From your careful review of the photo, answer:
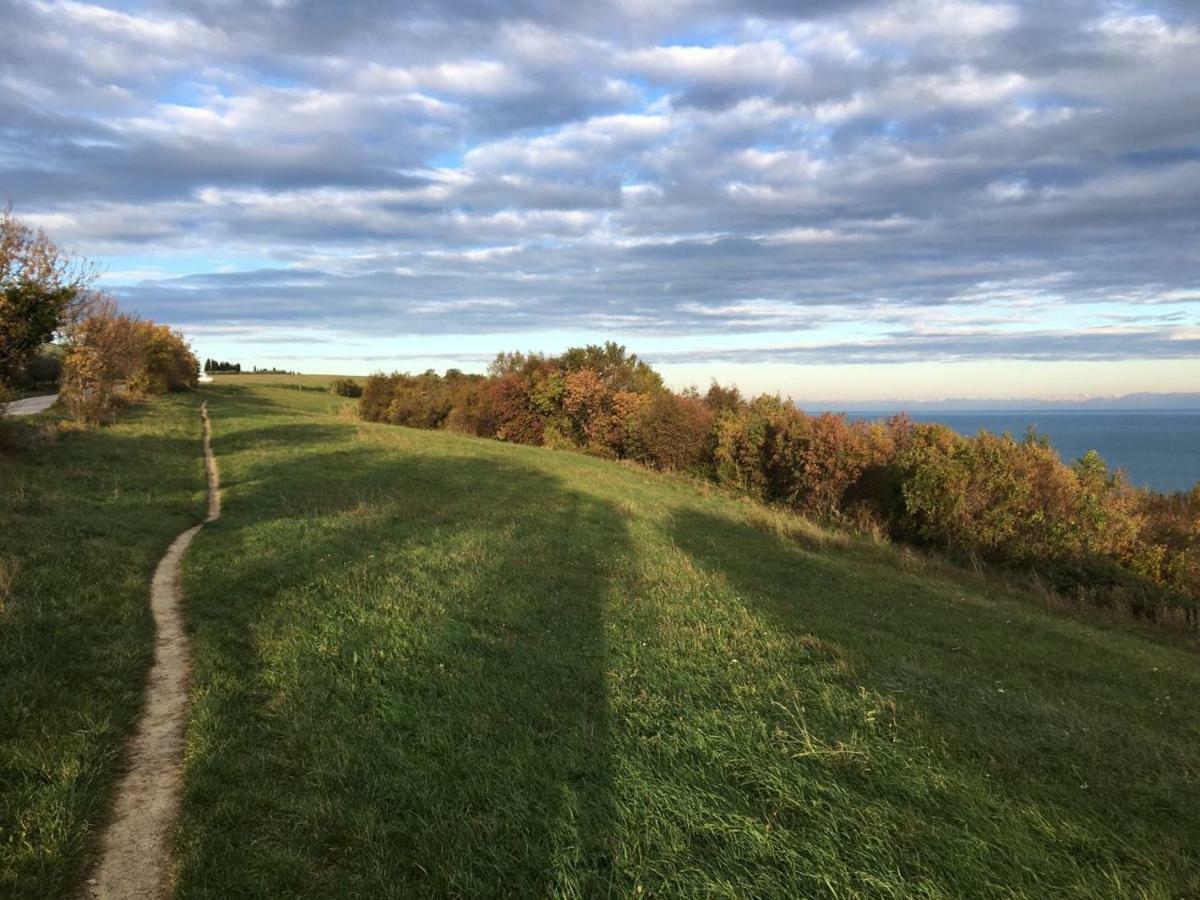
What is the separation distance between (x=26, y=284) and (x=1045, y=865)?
859 inches

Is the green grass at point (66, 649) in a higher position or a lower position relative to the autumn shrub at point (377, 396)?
lower

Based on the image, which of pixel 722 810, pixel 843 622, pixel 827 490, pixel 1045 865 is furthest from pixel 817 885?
pixel 827 490

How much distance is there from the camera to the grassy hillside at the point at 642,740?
406 centimetres

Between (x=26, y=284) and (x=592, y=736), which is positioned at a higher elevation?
(x=26, y=284)

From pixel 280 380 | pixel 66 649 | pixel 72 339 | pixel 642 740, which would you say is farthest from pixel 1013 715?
pixel 280 380

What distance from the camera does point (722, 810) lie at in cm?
453

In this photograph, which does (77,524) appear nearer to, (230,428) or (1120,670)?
(1120,670)

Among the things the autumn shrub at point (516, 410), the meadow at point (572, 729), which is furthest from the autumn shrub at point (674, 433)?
the meadow at point (572, 729)

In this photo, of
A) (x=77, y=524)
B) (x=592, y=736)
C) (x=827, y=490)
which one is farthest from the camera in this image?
(x=827, y=490)

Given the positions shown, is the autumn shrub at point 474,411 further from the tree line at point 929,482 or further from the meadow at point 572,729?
the meadow at point 572,729

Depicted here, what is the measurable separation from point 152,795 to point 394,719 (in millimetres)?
1775

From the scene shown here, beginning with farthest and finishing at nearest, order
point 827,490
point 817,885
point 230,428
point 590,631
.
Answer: point 230,428, point 827,490, point 590,631, point 817,885

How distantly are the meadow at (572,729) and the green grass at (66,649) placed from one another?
0.03 meters

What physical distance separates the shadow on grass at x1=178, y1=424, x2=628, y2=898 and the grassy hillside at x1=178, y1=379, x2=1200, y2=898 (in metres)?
0.03
